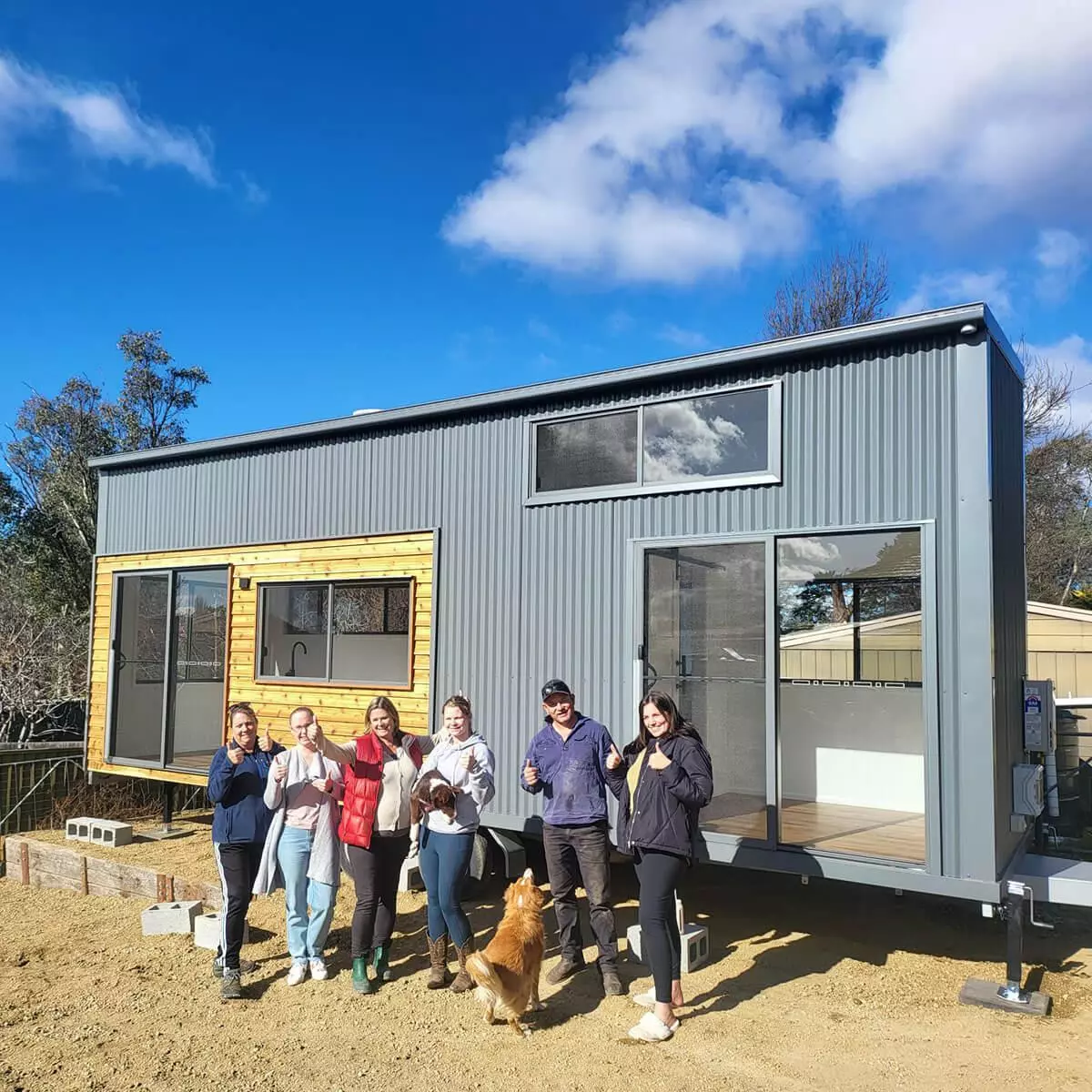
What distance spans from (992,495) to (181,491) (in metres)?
6.73

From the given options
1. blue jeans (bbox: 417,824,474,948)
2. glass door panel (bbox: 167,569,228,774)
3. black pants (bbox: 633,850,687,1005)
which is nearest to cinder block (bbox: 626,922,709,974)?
black pants (bbox: 633,850,687,1005)

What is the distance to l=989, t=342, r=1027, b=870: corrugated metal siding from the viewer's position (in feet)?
15.7

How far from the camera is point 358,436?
7.22 meters

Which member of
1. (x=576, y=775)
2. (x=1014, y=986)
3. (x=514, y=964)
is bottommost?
(x=1014, y=986)

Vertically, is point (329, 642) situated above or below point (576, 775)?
above

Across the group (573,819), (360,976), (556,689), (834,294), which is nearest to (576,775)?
(573,819)

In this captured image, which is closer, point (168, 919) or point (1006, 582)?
point (1006, 582)

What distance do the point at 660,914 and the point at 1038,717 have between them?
9.75ft

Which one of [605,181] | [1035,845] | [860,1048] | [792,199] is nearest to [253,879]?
[860,1048]

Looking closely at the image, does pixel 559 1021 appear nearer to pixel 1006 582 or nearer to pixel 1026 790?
pixel 1026 790

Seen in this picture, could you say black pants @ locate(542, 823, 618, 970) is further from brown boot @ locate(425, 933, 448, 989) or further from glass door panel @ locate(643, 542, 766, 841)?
glass door panel @ locate(643, 542, 766, 841)

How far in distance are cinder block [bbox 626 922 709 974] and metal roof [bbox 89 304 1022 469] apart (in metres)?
3.25

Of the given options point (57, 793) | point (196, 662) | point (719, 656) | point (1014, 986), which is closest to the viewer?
point (1014, 986)

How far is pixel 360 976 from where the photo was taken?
4516 mm
